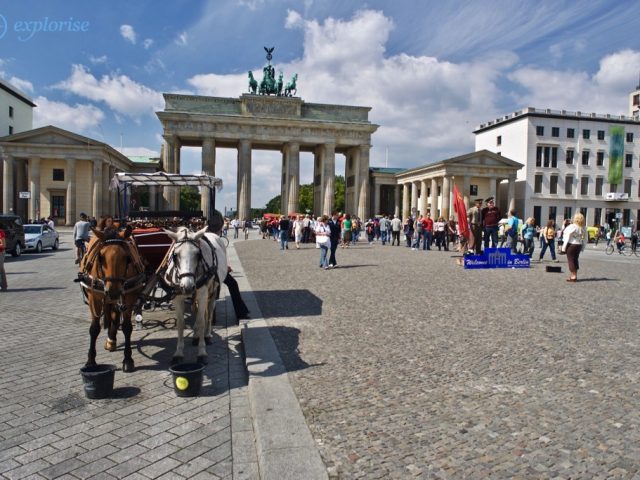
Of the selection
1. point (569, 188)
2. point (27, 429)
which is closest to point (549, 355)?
point (27, 429)

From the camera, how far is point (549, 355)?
601 centimetres

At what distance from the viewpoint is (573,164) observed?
72000 millimetres

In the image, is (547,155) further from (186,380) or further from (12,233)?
(186,380)

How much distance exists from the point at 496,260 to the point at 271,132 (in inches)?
1927

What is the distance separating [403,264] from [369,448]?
14.5 metres

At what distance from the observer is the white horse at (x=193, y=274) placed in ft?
16.7

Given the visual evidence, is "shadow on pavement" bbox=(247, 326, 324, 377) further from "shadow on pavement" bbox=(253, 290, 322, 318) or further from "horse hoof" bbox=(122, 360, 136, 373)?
"horse hoof" bbox=(122, 360, 136, 373)

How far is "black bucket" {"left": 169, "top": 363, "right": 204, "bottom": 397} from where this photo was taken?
15.5 ft

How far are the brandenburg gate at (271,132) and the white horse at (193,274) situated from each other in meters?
52.7

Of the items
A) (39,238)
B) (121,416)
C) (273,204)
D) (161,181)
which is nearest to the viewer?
(121,416)

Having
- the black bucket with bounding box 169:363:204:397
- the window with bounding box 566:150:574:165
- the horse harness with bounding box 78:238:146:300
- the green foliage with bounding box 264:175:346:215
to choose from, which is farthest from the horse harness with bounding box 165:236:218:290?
the green foliage with bounding box 264:175:346:215

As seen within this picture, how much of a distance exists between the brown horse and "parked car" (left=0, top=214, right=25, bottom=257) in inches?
754

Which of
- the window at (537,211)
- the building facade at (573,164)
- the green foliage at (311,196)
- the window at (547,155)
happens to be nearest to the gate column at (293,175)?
the green foliage at (311,196)

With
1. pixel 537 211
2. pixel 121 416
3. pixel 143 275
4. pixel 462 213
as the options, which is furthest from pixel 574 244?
pixel 537 211
